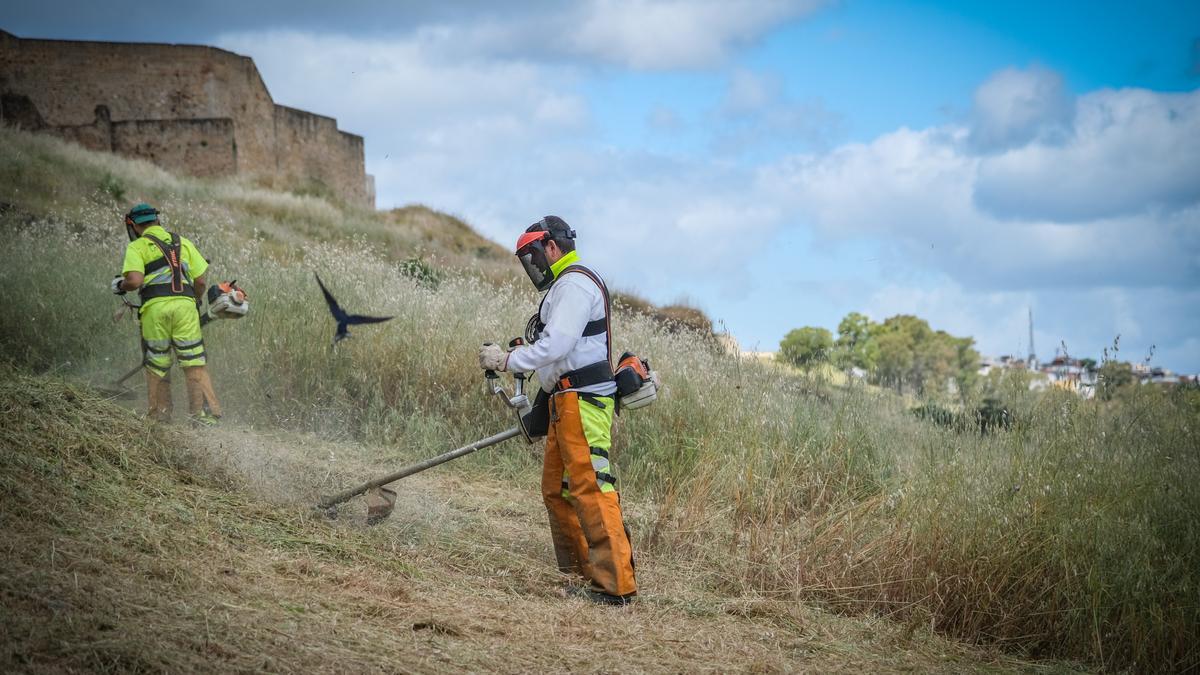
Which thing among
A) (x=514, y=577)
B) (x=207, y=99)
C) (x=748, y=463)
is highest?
(x=207, y=99)

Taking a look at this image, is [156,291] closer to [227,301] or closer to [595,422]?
[227,301]

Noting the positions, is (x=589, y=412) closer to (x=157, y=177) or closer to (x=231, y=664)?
(x=231, y=664)

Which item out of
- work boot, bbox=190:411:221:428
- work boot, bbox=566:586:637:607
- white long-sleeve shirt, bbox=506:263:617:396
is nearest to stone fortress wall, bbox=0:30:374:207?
work boot, bbox=190:411:221:428

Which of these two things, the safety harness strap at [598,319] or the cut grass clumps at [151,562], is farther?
the safety harness strap at [598,319]

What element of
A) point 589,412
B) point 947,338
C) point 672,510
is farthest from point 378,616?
point 947,338

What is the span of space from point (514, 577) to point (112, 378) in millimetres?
6435

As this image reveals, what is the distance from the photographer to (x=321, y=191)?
35875 mm

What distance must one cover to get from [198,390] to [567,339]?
5.18 m

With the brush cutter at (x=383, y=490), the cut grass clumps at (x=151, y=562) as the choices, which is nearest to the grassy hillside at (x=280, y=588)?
the cut grass clumps at (x=151, y=562)

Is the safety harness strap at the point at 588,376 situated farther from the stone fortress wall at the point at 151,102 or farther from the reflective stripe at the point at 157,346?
the stone fortress wall at the point at 151,102

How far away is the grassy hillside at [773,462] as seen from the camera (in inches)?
235

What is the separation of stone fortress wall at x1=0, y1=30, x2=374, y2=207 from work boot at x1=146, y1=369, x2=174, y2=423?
25.3m

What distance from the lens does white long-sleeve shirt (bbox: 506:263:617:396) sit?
17.7 feet

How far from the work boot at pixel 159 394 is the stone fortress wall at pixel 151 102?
2526 cm
